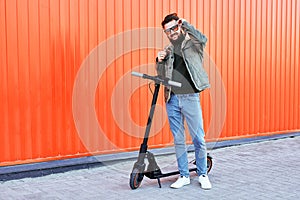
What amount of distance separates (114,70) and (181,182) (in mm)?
1885

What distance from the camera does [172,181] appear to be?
5855mm

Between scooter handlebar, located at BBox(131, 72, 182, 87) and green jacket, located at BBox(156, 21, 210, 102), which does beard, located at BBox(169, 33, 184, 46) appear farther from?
scooter handlebar, located at BBox(131, 72, 182, 87)

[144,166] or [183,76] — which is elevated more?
[183,76]

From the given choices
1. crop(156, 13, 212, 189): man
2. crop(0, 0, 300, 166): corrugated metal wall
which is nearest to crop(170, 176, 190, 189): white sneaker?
crop(156, 13, 212, 189): man

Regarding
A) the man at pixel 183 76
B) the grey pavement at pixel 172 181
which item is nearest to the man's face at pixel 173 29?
the man at pixel 183 76

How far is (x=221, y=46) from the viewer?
7.65 metres

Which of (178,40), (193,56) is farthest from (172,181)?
(178,40)

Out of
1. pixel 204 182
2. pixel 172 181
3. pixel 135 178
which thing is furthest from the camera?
pixel 172 181

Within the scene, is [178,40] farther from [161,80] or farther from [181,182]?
[181,182]

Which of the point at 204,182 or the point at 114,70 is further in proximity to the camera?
the point at 114,70

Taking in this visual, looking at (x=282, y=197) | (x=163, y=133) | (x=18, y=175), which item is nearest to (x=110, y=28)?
(x=163, y=133)

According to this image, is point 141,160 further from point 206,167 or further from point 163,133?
point 163,133

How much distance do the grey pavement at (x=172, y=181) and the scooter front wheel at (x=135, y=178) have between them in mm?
63

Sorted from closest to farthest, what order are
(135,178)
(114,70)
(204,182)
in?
(135,178) → (204,182) → (114,70)
